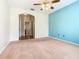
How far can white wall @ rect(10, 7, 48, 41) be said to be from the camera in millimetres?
8188

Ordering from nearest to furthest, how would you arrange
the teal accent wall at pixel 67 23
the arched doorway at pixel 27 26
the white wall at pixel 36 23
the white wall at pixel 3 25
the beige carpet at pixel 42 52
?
the beige carpet at pixel 42 52, the white wall at pixel 3 25, the teal accent wall at pixel 67 23, the white wall at pixel 36 23, the arched doorway at pixel 27 26

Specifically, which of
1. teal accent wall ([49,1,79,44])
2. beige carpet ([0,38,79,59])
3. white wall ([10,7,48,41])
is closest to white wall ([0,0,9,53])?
beige carpet ([0,38,79,59])

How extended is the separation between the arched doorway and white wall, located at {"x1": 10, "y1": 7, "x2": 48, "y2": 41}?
0.40 meters

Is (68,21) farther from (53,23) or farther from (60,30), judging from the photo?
(53,23)

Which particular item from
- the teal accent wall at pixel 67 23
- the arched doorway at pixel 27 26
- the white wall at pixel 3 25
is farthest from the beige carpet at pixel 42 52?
the arched doorway at pixel 27 26

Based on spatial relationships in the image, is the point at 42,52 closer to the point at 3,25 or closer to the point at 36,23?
the point at 3,25

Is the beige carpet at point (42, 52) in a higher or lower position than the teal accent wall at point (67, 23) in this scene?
lower

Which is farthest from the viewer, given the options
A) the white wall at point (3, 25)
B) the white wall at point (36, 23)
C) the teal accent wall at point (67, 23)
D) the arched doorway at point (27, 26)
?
the arched doorway at point (27, 26)

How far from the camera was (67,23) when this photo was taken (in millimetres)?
6926

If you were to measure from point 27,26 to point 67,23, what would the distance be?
4263 mm

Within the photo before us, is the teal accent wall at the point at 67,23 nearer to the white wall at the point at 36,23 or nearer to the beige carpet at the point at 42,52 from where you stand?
the white wall at the point at 36,23

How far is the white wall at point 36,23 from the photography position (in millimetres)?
8188

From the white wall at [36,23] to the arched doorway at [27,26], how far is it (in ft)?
1.31

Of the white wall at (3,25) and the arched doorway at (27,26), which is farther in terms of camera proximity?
the arched doorway at (27,26)
